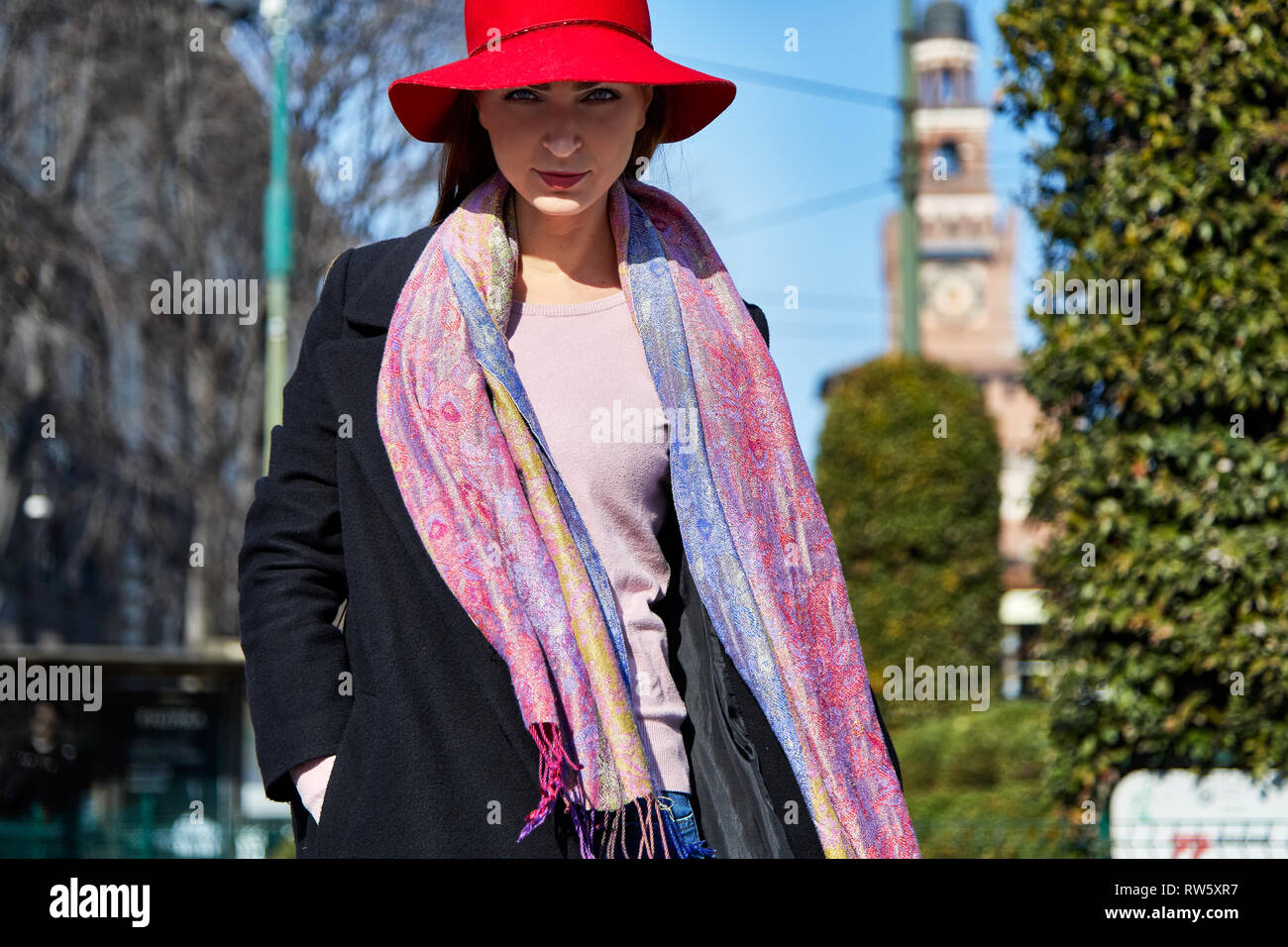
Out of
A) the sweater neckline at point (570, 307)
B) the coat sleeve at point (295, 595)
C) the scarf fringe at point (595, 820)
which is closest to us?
the scarf fringe at point (595, 820)

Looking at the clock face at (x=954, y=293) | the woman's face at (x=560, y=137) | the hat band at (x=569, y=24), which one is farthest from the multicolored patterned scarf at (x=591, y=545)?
the clock face at (x=954, y=293)

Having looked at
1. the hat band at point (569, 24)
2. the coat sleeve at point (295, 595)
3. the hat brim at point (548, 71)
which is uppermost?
the hat band at point (569, 24)

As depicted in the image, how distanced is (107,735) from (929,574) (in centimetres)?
676

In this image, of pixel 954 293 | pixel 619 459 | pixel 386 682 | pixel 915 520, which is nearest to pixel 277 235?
pixel 915 520

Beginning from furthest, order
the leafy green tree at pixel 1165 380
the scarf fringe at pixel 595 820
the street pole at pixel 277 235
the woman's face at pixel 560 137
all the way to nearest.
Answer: the street pole at pixel 277 235 < the leafy green tree at pixel 1165 380 < the woman's face at pixel 560 137 < the scarf fringe at pixel 595 820

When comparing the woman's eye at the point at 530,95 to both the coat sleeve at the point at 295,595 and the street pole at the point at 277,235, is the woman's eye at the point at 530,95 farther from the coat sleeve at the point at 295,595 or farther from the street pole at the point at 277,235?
the street pole at the point at 277,235

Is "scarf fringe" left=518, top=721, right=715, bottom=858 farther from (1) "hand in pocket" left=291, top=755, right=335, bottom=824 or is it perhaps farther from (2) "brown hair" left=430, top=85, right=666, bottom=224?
(2) "brown hair" left=430, top=85, right=666, bottom=224

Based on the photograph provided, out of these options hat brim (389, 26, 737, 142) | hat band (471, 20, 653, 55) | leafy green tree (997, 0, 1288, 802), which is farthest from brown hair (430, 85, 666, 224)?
leafy green tree (997, 0, 1288, 802)

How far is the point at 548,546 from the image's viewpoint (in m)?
2.21

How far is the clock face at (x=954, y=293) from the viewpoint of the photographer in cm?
9619

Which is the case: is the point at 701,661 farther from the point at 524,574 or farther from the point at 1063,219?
the point at 1063,219

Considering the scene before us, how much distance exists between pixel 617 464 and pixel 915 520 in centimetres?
1044

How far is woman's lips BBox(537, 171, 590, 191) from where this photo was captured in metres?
2.36
